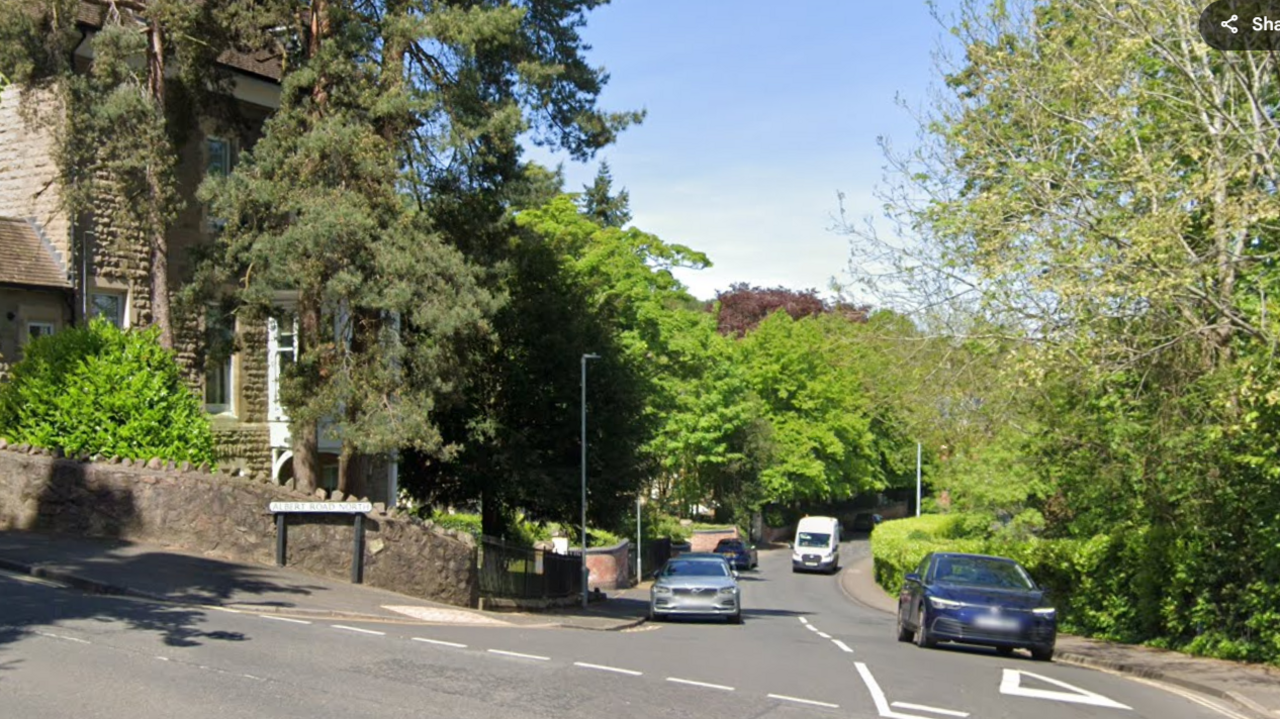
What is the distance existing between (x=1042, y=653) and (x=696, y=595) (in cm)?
899

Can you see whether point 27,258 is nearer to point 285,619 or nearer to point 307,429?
A: point 307,429

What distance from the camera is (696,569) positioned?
27.2 metres

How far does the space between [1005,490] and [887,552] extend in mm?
12382

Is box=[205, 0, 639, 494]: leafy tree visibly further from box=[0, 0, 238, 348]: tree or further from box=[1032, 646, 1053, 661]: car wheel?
box=[1032, 646, 1053, 661]: car wheel

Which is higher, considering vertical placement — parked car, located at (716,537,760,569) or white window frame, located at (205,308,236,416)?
white window frame, located at (205,308,236,416)

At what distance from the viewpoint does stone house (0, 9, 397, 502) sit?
2339 centimetres

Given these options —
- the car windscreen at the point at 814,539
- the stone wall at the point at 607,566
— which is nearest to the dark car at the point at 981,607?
the stone wall at the point at 607,566

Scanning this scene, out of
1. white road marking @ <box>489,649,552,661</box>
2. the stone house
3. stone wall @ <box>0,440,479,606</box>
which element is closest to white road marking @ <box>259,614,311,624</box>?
white road marking @ <box>489,649,552,661</box>

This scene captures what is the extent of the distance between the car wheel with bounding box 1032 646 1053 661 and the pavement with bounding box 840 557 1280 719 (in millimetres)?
1123

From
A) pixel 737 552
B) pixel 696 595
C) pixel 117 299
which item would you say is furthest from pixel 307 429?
pixel 737 552

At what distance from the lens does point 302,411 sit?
21.4m

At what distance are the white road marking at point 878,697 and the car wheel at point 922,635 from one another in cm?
323

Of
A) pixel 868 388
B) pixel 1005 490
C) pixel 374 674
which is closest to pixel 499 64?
pixel 868 388

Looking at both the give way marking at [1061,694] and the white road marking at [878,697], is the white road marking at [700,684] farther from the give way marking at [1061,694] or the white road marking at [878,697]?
the give way marking at [1061,694]
